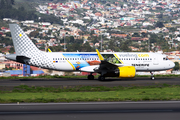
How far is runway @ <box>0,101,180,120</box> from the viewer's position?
15.2 meters

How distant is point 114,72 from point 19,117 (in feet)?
58.6

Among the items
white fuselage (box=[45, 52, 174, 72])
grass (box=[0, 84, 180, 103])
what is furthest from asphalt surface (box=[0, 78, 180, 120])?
white fuselage (box=[45, 52, 174, 72])

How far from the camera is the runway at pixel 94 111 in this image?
15.2 meters

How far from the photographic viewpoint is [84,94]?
23000 mm

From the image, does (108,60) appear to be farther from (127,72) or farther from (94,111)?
(94,111)

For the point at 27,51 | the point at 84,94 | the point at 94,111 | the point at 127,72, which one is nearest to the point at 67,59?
the point at 27,51

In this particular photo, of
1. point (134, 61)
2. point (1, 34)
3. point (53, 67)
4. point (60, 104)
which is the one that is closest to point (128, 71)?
point (134, 61)

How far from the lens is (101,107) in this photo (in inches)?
701

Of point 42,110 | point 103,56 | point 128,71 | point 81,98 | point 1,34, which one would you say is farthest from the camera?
point 1,34

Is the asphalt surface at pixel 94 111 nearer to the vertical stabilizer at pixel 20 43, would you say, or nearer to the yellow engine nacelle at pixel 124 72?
the yellow engine nacelle at pixel 124 72

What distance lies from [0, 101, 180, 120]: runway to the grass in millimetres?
1372

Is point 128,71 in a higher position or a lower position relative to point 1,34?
lower

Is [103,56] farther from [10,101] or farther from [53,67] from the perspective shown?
[10,101]

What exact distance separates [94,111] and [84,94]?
641 cm
